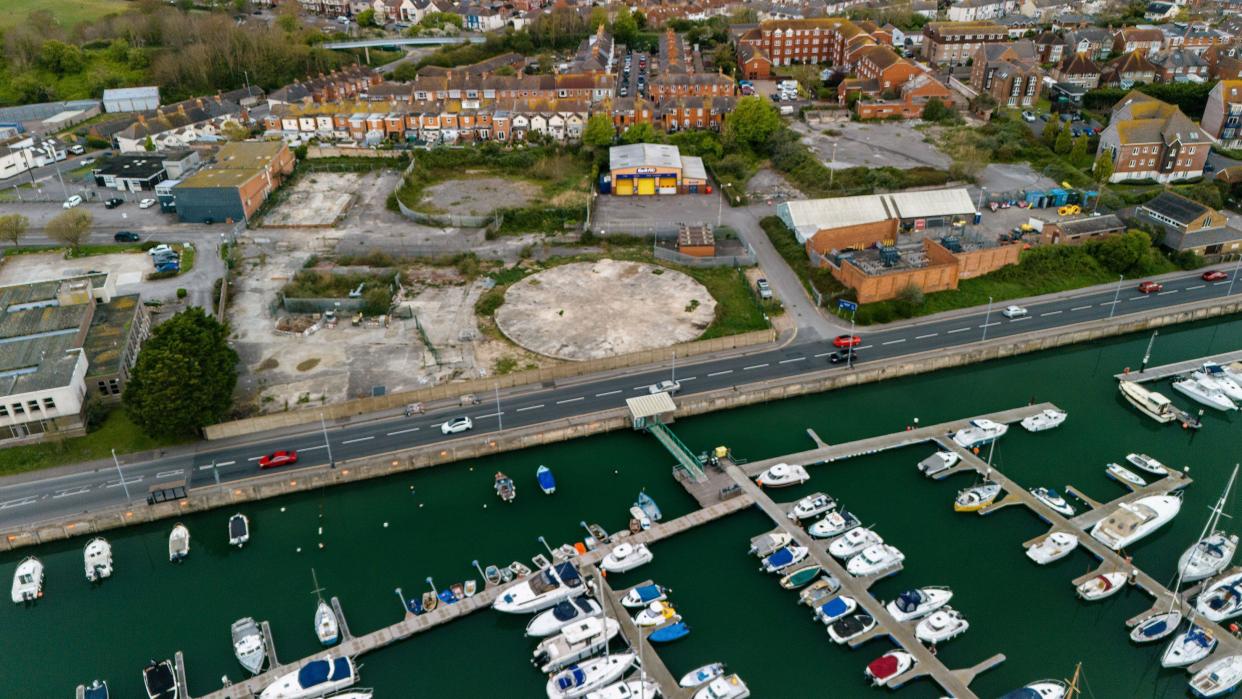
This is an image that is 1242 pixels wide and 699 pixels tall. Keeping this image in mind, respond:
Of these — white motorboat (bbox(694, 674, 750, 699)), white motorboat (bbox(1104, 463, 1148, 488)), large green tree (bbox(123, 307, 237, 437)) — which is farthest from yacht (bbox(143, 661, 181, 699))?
white motorboat (bbox(1104, 463, 1148, 488))

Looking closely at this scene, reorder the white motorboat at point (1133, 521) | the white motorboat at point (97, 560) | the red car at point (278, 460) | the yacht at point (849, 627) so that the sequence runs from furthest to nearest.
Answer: the red car at point (278, 460) → the white motorboat at point (1133, 521) → the white motorboat at point (97, 560) → the yacht at point (849, 627)

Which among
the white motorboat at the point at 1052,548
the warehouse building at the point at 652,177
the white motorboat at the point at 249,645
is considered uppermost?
the warehouse building at the point at 652,177

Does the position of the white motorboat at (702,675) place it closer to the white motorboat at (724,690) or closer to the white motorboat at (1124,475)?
the white motorboat at (724,690)

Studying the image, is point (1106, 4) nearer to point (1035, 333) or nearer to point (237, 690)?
point (1035, 333)

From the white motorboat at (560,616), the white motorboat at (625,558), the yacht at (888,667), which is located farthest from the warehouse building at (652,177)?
the yacht at (888,667)

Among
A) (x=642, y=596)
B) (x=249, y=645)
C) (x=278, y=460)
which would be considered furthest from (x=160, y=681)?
(x=642, y=596)

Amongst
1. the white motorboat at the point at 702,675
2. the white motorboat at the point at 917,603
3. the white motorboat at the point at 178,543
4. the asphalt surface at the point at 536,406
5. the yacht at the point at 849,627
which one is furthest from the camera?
the asphalt surface at the point at 536,406

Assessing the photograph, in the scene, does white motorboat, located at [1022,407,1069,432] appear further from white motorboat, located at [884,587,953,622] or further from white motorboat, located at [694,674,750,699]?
white motorboat, located at [694,674,750,699]
